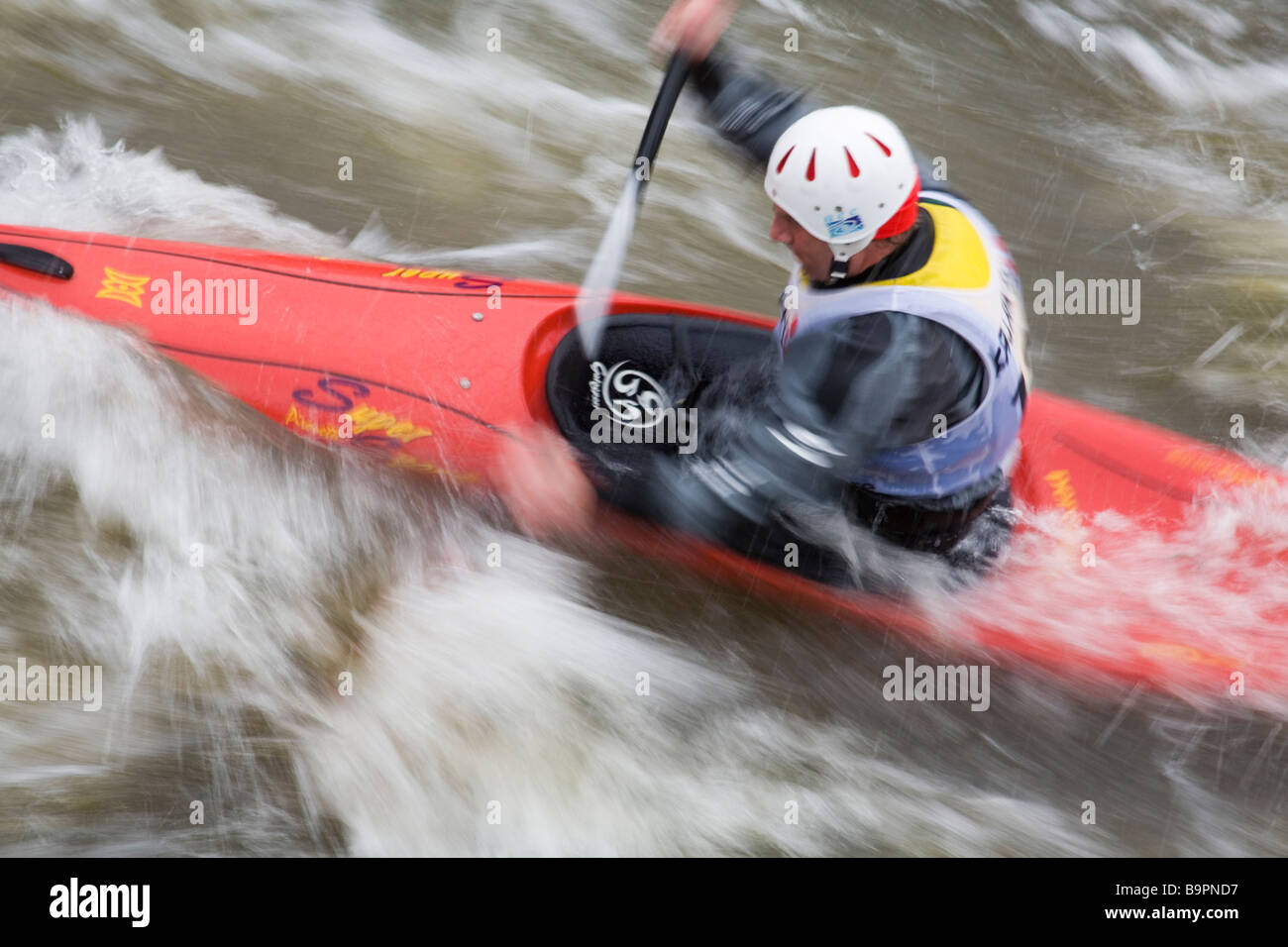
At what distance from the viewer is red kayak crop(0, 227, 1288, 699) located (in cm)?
302

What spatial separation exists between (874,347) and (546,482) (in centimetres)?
118

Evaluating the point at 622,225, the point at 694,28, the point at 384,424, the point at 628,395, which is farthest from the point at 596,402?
the point at 694,28

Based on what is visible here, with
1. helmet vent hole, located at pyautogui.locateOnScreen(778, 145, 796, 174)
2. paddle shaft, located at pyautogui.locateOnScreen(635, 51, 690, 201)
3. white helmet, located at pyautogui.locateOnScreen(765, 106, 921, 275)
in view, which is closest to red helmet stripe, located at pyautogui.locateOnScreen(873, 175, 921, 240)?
white helmet, located at pyautogui.locateOnScreen(765, 106, 921, 275)

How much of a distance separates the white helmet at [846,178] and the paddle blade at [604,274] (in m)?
0.68

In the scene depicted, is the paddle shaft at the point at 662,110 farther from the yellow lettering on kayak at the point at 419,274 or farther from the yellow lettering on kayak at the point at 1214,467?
the yellow lettering on kayak at the point at 1214,467

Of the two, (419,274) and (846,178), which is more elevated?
(846,178)

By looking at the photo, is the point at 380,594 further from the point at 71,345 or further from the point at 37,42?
the point at 37,42

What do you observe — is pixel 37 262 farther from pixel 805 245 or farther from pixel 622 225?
pixel 805 245

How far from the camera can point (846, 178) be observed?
7.41 feet

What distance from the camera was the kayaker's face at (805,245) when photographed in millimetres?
2383

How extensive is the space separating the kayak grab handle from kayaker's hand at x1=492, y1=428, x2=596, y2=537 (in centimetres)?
148

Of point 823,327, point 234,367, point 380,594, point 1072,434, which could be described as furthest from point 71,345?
point 1072,434

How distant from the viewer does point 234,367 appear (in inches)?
125

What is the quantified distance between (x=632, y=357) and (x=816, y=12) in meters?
3.67
